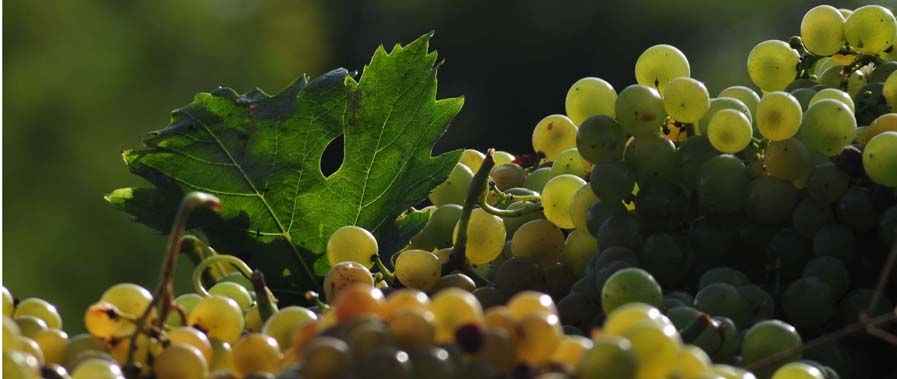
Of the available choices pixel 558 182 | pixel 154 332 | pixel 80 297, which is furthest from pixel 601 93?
pixel 80 297

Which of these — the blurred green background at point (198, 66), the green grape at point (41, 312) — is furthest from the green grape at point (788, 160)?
the blurred green background at point (198, 66)

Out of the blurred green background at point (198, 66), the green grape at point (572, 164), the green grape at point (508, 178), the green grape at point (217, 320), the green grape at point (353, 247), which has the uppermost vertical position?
the blurred green background at point (198, 66)

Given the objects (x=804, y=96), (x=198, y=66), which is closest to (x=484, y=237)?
(x=804, y=96)

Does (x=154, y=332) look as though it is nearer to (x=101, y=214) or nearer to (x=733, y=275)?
(x=733, y=275)

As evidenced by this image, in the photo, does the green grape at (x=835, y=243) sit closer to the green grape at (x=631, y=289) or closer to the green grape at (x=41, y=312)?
the green grape at (x=631, y=289)

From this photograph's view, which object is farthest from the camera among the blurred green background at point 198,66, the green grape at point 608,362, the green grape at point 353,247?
the blurred green background at point 198,66

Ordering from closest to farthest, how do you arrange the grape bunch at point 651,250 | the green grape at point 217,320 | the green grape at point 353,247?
1. the grape bunch at point 651,250
2. the green grape at point 217,320
3. the green grape at point 353,247

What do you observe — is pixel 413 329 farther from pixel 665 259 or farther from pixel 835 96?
pixel 835 96
